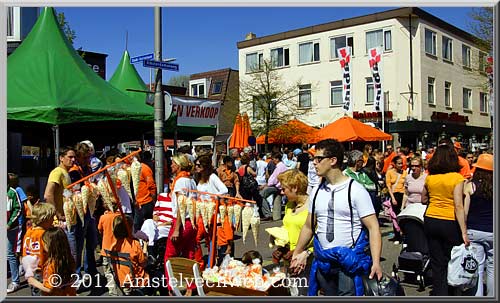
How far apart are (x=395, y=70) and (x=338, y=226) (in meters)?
23.0

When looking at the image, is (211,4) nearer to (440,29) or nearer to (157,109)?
(157,109)

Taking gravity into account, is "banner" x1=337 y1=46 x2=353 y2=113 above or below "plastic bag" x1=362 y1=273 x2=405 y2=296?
above

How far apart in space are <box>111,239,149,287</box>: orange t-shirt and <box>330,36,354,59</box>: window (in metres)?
23.8

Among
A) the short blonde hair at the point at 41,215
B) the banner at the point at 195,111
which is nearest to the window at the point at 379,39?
the banner at the point at 195,111

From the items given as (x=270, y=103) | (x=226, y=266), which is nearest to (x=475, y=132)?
(x=270, y=103)

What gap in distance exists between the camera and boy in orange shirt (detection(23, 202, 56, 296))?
187 inches

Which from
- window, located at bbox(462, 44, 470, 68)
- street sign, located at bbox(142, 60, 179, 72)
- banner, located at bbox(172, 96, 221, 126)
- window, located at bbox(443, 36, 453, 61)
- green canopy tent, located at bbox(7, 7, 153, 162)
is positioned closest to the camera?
street sign, located at bbox(142, 60, 179, 72)

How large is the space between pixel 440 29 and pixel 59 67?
72.9ft

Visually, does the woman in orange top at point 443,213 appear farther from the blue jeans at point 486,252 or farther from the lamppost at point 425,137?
the lamppost at point 425,137

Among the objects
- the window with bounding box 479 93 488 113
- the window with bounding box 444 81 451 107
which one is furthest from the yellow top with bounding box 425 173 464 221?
the window with bounding box 479 93 488 113

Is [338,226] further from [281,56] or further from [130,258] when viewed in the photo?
[281,56]

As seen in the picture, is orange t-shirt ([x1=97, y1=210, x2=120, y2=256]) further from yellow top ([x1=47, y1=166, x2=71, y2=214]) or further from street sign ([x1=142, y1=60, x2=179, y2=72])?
Answer: street sign ([x1=142, y1=60, x2=179, y2=72])

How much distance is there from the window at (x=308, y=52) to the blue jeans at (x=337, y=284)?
25669 mm

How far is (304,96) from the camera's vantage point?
28.8m
